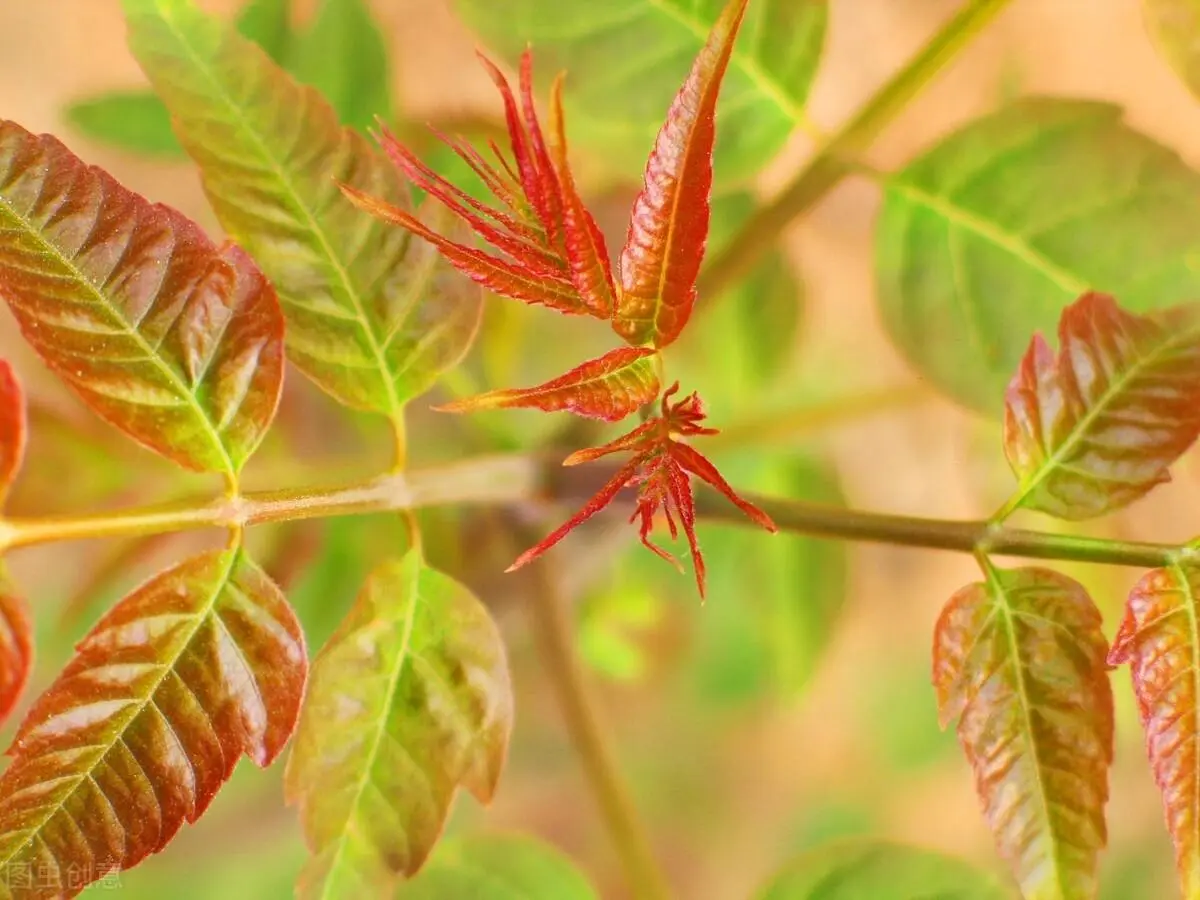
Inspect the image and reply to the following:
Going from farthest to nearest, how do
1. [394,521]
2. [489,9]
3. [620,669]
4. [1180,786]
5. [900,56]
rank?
[900,56] < [620,669] < [394,521] < [489,9] < [1180,786]

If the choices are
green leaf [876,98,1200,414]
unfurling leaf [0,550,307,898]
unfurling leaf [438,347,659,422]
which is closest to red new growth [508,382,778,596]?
unfurling leaf [438,347,659,422]

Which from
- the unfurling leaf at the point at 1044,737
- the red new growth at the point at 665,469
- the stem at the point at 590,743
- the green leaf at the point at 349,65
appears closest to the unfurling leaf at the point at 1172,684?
the unfurling leaf at the point at 1044,737

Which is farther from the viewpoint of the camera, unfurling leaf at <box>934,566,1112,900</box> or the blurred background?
the blurred background

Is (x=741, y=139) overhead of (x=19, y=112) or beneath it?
beneath

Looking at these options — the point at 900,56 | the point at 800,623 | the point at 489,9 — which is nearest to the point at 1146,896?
the point at 800,623

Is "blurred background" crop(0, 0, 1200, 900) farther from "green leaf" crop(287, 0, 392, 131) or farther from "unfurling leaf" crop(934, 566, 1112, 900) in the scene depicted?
"unfurling leaf" crop(934, 566, 1112, 900)

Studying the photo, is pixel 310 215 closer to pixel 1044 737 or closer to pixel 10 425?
pixel 10 425

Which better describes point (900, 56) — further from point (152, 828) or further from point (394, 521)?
point (152, 828)
